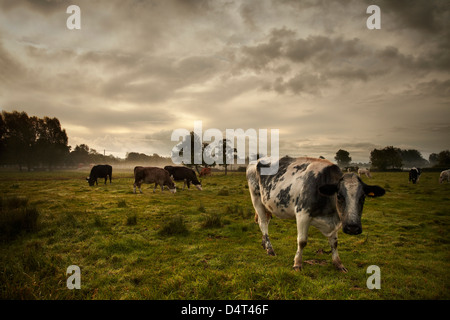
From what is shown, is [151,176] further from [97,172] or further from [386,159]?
[386,159]

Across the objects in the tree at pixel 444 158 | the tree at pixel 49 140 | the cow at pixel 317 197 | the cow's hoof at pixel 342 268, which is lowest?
the cow's hoof at pixel 342 268

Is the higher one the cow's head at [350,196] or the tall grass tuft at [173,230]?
the cow's head at [350,196]

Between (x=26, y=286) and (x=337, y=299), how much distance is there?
543cm

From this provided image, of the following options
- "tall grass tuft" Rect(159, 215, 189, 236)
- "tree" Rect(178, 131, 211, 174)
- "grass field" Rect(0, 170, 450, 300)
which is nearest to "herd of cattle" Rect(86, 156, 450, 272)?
"grass field" Rect(0, 170, 450, 300)

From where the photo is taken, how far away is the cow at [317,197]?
4012mm

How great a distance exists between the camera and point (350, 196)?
3990mm

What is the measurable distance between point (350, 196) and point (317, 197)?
0.67 metres

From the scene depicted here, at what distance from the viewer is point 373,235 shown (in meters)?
7.22

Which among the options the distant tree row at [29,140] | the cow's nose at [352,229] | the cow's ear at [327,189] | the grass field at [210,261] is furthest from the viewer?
the distant tree row at [29,140]

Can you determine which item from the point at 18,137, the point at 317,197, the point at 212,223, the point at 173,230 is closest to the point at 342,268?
the point at 317,197

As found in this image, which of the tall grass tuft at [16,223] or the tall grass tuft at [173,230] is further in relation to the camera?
the tall grass tuft at [173,230]

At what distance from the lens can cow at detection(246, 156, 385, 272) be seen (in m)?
4.01

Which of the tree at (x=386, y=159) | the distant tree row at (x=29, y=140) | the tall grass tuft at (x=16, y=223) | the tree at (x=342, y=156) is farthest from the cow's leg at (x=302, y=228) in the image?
the tree at (x=342, y=156)

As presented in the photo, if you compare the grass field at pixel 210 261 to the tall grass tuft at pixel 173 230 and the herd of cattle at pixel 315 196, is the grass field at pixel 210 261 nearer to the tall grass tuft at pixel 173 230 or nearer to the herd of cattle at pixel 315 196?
the tall grass tuft at pixel 173 230
